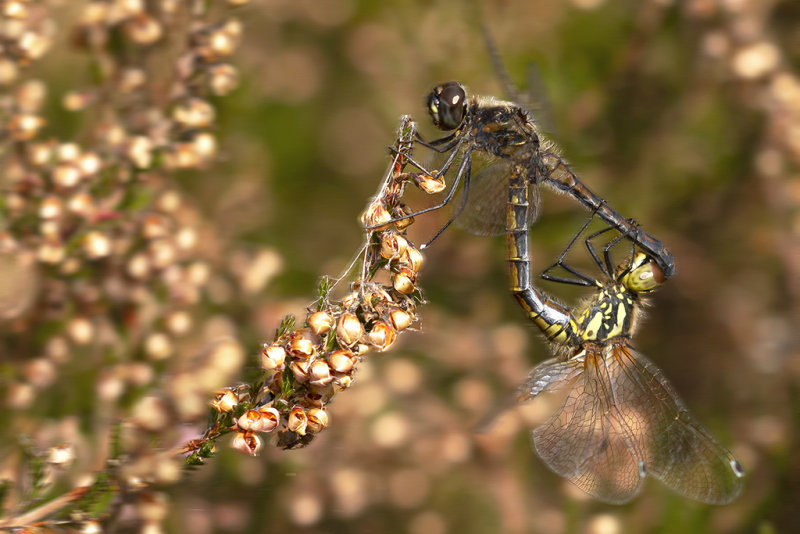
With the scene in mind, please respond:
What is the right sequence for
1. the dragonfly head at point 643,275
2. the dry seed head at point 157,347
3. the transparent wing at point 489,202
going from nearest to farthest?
the dry seed head at point 157,347
the transparent wing at point 489,202
the dragonfly head at point 643,275

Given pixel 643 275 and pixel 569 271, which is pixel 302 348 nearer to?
pixel 569 271

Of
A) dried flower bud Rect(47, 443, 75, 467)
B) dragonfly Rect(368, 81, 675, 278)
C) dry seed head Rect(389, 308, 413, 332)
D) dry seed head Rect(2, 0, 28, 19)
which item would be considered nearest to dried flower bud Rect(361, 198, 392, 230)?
dry seed head Rect(389, 308, 413, 332)

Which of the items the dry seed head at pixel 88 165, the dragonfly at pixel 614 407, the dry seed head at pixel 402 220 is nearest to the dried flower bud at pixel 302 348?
the dry seed head at pixel 402 220

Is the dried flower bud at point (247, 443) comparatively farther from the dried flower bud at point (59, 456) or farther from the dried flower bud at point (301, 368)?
the dried flower bud at point (59, 456)

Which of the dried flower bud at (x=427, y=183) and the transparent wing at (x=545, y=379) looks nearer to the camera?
the dried flower bud at (x=427, y=183)

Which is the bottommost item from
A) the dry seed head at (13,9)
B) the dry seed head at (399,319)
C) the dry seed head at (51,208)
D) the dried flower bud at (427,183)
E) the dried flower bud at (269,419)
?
the dried flower bud at (269,419)

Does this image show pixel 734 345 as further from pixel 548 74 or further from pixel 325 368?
pixel 325 368

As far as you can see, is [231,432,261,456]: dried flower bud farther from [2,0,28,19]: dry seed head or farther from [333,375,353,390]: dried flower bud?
[2,0,28,19]: dry seed head

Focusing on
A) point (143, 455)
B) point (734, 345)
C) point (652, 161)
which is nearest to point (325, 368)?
point (143, 455)
